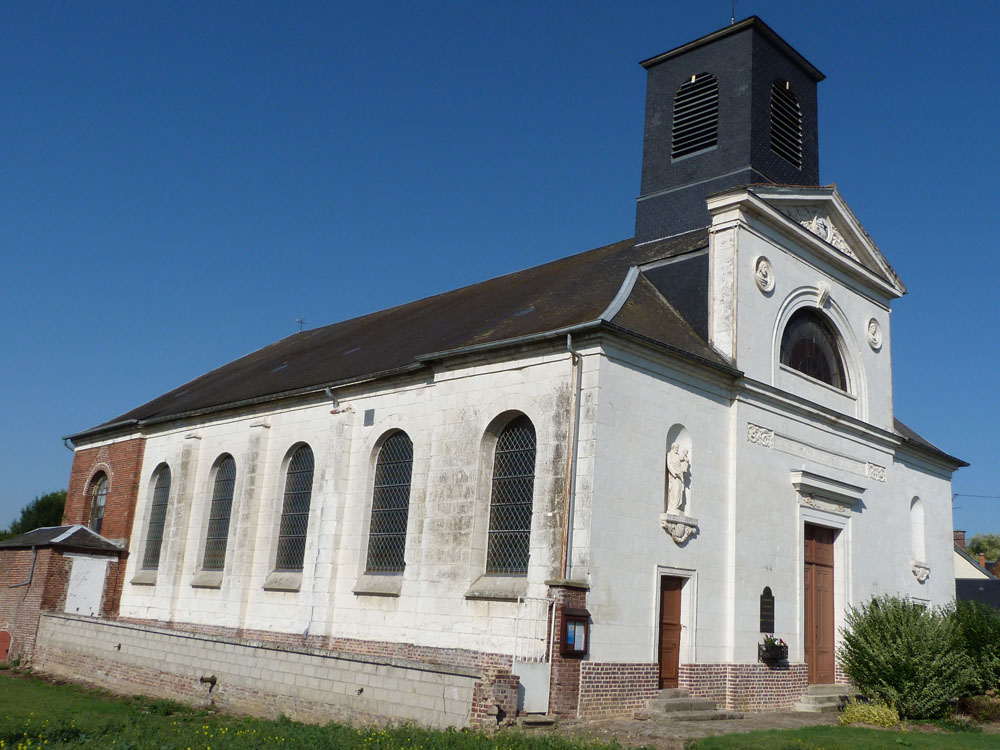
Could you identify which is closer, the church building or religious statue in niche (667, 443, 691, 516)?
the church building

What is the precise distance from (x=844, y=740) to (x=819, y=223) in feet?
39.5

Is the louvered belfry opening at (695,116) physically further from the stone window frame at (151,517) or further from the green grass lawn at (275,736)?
the stone window frame at (151,517)

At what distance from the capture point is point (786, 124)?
2256cm

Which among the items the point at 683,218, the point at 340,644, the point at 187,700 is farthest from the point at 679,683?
the point at 683,218

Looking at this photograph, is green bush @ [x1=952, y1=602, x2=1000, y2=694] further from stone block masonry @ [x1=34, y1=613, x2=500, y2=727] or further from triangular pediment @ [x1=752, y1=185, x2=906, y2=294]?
stone block masonry @ [x1=34, y1=613, x2=500, y2=727]

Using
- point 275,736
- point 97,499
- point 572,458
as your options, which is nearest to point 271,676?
point 275,736

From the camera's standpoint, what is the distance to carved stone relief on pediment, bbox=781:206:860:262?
2044 centimetres

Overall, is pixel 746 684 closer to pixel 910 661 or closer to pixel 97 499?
pixel 910 661

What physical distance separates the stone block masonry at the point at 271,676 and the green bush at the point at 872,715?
6507 mm

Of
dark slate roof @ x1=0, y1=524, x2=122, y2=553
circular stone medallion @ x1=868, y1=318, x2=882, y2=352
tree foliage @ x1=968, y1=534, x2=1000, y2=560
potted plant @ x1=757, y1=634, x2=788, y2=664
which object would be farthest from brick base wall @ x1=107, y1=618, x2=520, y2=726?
tree foliage @ x1=968, y1=534, x2=1000, y2=560

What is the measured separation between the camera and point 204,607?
901 inches

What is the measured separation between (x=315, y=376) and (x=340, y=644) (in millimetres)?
6674

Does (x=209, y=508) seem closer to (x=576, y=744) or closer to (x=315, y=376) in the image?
(x=315, y=376)

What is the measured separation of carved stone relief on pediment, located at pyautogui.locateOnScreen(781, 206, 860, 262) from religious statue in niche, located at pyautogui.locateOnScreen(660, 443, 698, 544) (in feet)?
21.8
